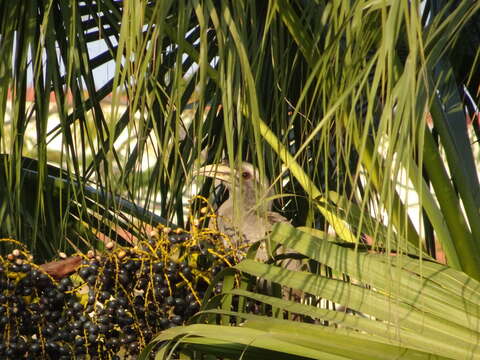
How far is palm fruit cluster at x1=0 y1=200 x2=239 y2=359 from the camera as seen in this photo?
1281 millimetres

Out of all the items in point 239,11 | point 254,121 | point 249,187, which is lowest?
point 249,187

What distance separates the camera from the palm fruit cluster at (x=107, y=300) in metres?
1.28

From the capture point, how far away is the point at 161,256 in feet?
4.25

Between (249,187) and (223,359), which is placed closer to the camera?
(223,359)

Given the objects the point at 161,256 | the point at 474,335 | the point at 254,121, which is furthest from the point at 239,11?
the point at 474,335

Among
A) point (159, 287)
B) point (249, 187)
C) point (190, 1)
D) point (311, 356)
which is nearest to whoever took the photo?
point (311, 356)

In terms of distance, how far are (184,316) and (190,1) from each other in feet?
1.69

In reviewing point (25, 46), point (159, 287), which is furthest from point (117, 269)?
point (25, 46)

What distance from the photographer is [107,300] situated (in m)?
1.29

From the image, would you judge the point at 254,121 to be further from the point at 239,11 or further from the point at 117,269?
the point at 117,269

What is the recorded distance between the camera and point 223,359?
113 cm

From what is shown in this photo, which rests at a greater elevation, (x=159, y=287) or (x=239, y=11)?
(x=239, y=11)

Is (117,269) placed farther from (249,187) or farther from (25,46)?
(249,187)

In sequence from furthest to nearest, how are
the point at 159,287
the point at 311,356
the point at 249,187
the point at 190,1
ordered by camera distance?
the point at 249,187, the point at 159,287, the point at 190,1, the point at 311,356
